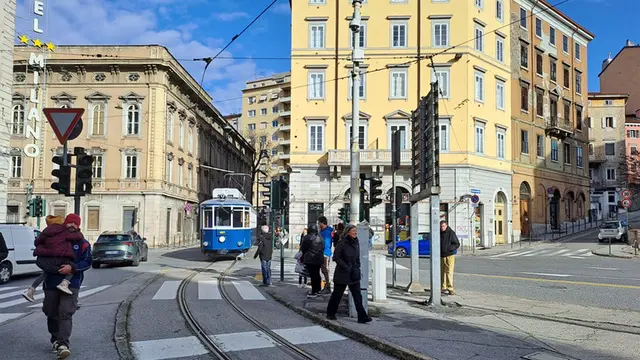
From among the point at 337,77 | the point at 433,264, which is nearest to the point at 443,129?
the point at 337,77

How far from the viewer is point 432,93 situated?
440 inches

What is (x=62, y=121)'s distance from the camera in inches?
431

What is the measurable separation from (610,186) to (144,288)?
72432 millimetres

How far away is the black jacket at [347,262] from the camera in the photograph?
9023mm

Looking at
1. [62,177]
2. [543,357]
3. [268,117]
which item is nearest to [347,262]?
[543,357]

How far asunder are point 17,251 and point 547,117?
1625 inches

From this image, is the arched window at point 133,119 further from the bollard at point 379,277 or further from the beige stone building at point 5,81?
the bollard at point 379,277

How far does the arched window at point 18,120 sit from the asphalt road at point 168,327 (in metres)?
31.3

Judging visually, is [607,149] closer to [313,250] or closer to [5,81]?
[5,81]

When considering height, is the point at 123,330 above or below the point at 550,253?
above

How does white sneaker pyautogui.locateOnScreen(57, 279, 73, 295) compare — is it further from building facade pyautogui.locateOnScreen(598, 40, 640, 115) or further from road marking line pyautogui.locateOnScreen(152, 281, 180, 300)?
building facade pyautogui.locateOnScreen(598, 40, 640, 115)

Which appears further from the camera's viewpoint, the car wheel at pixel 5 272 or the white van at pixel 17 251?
the white van at pixel 17 251

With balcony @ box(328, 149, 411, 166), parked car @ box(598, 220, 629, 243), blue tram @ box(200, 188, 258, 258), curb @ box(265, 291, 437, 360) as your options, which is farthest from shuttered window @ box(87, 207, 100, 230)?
parked car @ box(598, 220, 629, 243)

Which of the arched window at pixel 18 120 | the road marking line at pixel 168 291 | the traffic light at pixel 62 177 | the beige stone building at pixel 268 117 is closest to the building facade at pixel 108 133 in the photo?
the arched window at pixel 18 120
